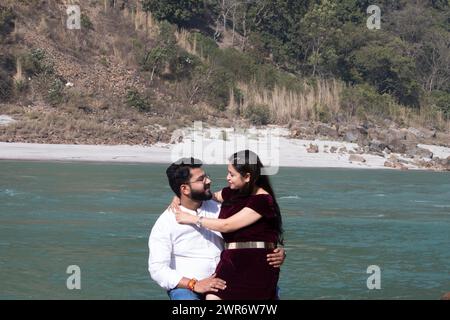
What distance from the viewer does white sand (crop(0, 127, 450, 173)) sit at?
23266 mm

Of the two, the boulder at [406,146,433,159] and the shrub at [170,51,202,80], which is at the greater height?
the shrub at [170,51,202,80]

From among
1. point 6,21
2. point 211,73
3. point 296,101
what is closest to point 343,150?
point 296,101

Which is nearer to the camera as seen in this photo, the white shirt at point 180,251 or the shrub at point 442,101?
the white shirt at point 180,251

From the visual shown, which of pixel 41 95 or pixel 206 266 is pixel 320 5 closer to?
pixel 41 95

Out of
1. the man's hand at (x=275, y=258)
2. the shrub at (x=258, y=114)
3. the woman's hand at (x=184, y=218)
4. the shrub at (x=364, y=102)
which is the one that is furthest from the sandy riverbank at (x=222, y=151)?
the man's hand at (x=275, y=258)

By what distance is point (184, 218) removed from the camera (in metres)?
4.91

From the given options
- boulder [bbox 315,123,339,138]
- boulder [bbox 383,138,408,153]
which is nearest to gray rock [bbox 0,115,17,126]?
Result: boulder [bbox 315,123,339,138]

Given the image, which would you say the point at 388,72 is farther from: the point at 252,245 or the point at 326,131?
the point at 252,245

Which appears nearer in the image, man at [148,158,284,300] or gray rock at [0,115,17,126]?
man at [148,158,284,300]

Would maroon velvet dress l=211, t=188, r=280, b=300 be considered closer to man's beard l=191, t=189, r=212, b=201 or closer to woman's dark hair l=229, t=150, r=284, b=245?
woman's dark hair l=229, t=150, r=284, b=245

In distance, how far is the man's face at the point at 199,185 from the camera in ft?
16.2

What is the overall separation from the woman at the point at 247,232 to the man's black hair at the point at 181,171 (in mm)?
203

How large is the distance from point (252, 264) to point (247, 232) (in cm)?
16

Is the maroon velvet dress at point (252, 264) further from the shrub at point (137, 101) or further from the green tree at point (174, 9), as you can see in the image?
the green tree at point (174, 9)
